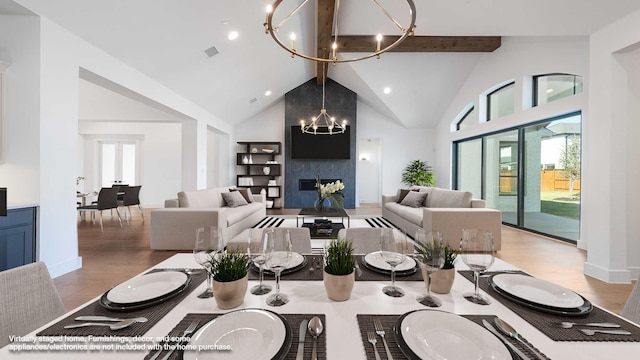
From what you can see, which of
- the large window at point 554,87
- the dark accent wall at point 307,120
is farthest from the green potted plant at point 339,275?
the dark accent wall at point 307,120

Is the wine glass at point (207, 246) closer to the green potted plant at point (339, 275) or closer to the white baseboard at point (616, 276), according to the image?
the green potted plant at point (339, 275)

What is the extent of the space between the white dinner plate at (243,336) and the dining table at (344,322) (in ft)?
0.16

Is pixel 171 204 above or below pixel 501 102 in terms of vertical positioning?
below

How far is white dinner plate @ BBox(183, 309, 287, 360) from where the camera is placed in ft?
1.83

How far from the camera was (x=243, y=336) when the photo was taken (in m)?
0.62

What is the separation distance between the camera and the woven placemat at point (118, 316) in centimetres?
64

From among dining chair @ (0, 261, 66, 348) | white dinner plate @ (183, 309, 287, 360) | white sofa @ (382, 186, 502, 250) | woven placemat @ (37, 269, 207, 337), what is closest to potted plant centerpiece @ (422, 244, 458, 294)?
white dinner plate @ (183, 309, 287, 360)

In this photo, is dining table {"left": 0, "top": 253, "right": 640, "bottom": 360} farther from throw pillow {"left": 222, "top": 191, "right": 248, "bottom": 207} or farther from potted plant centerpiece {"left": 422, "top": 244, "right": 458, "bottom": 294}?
throw pillow {"left": 222, "top": 191, "right": 248, "bottom": 207}

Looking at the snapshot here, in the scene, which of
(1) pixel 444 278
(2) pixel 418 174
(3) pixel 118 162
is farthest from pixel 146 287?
(3) pixel 118 162

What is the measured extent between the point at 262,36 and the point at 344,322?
453cm

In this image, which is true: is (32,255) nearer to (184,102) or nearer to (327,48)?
(184,102)

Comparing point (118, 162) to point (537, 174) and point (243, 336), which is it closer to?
point (243, 336)

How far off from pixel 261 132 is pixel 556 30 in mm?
6426

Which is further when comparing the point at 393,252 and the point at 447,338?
the point at 393,252
